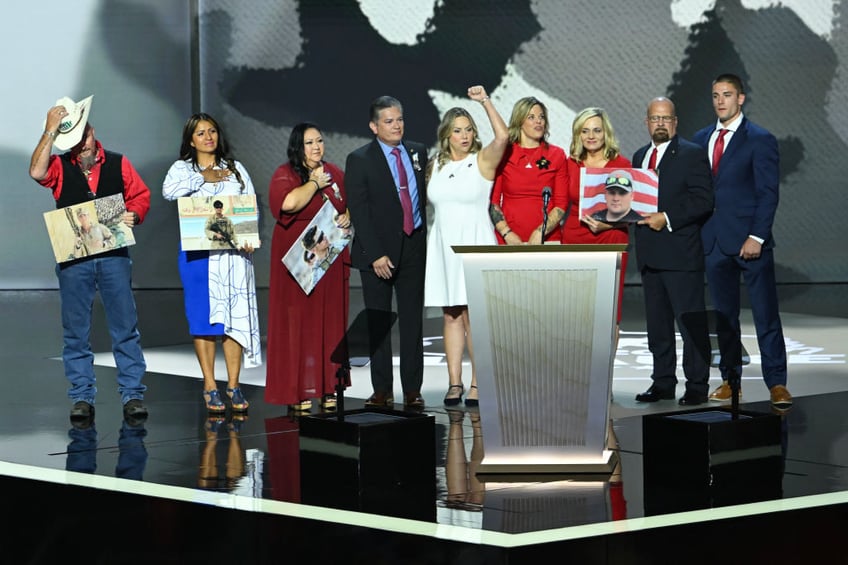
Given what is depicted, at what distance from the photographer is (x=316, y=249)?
5.59 m

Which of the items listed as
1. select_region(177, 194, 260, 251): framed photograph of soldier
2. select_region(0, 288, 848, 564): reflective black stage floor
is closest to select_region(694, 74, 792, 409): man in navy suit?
select_region(0, 288, 848, 564): reflective black stage floor

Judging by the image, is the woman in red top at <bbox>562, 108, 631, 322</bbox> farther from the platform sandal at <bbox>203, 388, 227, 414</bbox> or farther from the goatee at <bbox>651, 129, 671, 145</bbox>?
the platform sandal at <bbox>203, 388, 227, 414</bbox>

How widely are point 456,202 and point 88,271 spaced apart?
1719mm

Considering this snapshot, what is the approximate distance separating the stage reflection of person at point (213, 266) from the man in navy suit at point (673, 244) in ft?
6.19

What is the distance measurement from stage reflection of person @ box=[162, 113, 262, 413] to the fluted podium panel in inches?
A: 68.8

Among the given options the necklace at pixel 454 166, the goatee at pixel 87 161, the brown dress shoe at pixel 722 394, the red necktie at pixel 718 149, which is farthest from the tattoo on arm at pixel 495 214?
the goatee at pixel 87 161

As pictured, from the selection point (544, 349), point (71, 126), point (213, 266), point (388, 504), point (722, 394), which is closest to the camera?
point (388, 504)

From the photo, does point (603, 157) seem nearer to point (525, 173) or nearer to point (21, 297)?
point (525, 173)

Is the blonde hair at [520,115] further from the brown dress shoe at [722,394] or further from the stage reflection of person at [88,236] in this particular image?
the stage reflection of person at [88,236]

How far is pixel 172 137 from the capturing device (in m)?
13.3

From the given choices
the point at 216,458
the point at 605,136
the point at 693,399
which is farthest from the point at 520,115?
the point at 216,458

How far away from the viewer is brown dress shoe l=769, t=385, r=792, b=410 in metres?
5.61

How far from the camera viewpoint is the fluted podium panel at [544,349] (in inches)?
158

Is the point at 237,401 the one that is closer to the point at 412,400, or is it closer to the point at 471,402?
the point at 412,400
